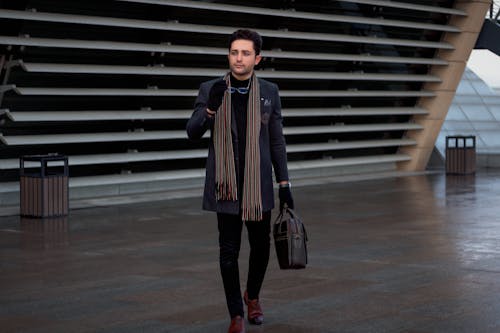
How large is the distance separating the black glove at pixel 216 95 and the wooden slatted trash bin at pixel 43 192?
27.5 feet

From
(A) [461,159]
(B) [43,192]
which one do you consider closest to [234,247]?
(B) [43,192]

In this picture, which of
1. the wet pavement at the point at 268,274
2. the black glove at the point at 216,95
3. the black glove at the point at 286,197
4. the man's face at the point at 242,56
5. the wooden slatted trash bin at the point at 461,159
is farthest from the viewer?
the wooden slatted trash bin at the point at 461,159

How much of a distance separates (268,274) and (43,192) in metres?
5.99

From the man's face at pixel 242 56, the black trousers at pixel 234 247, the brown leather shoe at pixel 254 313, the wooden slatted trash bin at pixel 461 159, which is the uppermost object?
the man's face at pixel 242 56

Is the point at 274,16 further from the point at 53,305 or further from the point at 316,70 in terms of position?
the point at 53,305

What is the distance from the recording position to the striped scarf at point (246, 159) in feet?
22.1

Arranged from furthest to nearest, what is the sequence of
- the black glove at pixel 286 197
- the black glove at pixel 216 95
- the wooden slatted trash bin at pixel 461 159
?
the wooden slatted trash bin at pixel 461 159, the black glove at pixel 286 197, the black glove at pixel 216 95

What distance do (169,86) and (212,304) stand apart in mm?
11762

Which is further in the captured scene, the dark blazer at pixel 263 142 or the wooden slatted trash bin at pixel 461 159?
the wooden slatted trash bin at pixel 461 159

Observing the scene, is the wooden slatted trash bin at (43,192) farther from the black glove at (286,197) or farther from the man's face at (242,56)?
the man's face at (242,56)

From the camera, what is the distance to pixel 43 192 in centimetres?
1446

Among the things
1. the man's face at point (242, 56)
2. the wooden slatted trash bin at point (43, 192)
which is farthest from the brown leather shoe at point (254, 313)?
the wooden slatted trash bin at point (43, 192)

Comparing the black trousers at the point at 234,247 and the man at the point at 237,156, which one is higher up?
the man at the point at 237,156

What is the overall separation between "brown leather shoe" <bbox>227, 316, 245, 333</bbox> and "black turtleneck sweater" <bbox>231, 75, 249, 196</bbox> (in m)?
0.88
